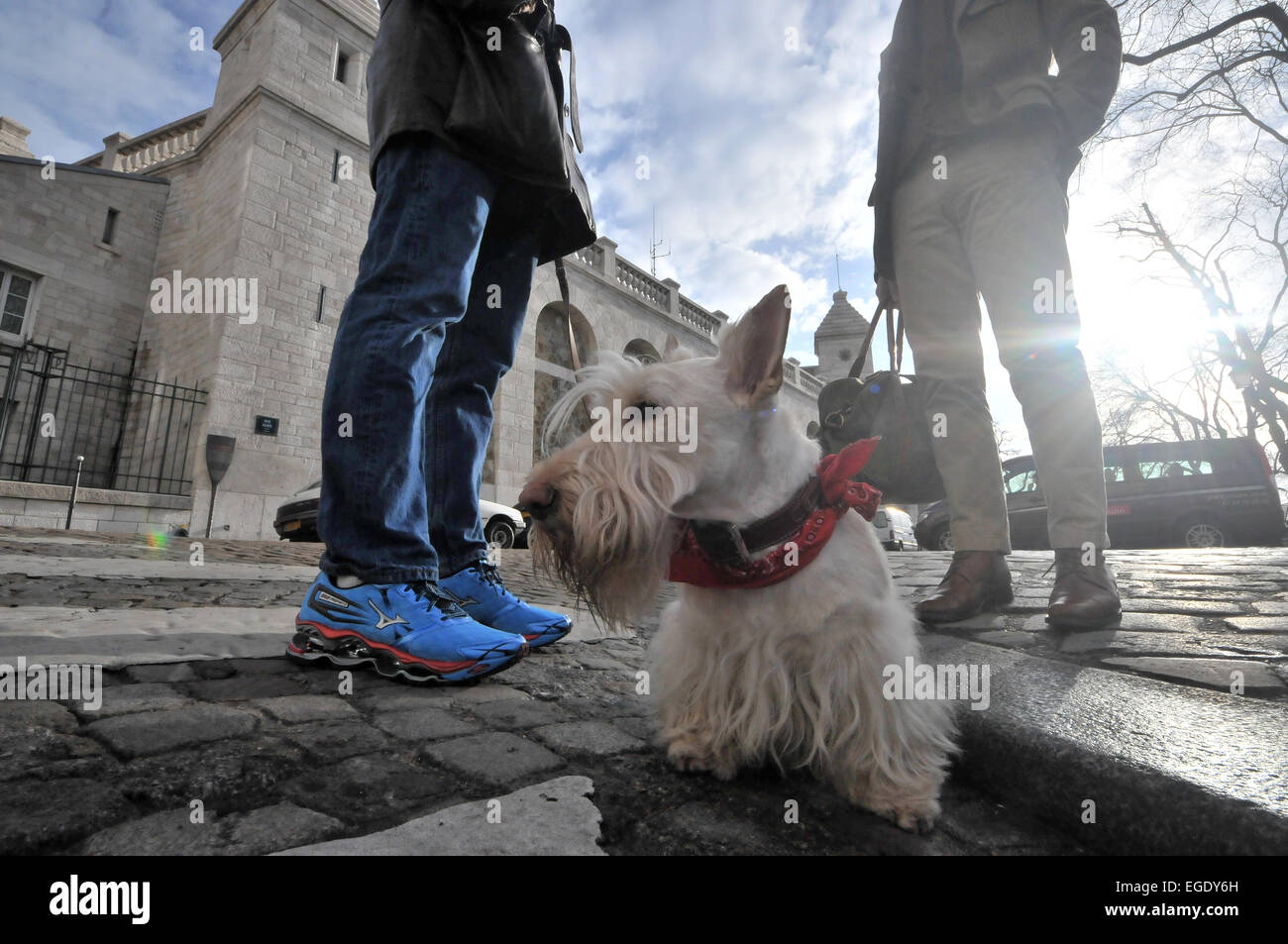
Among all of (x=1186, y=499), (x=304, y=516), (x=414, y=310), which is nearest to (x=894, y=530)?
(x=1186, y=499)

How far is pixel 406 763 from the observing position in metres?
1.31

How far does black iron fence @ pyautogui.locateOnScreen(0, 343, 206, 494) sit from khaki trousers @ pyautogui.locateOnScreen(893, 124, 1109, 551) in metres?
13.1

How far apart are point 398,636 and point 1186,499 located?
14.3 meters

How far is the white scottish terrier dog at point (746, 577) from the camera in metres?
1.36

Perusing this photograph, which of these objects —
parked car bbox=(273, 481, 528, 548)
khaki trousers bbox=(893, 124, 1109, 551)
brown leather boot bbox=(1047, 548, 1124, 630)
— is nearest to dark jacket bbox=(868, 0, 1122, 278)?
khaki trousers bbox=(893, 124, 1109, 551)

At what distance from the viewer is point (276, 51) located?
45.5 ft

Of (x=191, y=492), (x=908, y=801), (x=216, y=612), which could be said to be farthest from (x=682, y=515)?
(x=191, y=492)

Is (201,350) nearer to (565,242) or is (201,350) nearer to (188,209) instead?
(188,209)

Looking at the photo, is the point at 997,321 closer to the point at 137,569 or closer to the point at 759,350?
the point at 759,350

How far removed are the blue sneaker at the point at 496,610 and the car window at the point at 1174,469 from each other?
542 inches

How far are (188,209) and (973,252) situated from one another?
60.0 ft

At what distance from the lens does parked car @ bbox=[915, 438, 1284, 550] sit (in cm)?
1124

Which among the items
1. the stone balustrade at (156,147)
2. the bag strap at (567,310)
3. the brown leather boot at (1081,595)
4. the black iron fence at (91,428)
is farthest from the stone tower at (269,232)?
the brown leather boot at (1081,595)

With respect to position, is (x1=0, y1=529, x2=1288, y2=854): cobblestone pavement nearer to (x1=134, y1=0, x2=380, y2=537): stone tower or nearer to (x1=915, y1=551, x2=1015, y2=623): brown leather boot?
(x1=915, y1=551, x2=1015, y2=623): brown leather boot
